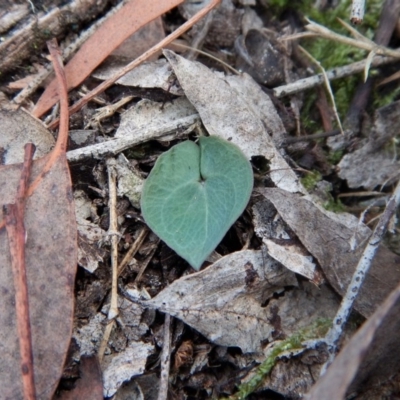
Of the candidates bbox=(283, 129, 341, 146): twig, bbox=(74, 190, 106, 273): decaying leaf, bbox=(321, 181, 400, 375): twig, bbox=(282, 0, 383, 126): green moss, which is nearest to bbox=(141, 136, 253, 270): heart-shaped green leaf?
bbox=(74, 190, 106, 273): decaying leaf

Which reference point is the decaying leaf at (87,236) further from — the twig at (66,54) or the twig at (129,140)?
the twig at (66,54)

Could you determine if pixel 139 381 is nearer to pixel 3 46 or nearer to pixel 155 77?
pixel 155 77

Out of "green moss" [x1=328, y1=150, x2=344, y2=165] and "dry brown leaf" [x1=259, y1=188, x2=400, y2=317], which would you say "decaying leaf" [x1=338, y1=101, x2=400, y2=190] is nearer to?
"green moss" [x1=328, y1=150, x2=344, y2=165]

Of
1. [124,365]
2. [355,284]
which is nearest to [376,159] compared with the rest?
[355,284]

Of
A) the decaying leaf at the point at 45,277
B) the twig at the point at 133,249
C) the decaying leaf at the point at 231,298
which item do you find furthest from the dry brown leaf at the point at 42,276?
the decaying leaf at the point at 231,298

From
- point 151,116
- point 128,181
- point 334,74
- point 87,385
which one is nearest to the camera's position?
point 87,385

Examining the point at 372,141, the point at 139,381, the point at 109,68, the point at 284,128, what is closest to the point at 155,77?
the point at 109,68

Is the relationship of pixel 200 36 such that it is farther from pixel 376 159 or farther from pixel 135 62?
pixel 376 159
